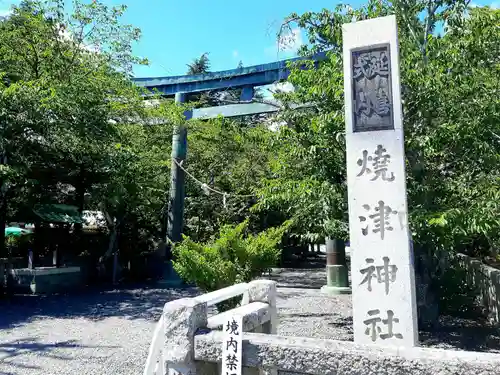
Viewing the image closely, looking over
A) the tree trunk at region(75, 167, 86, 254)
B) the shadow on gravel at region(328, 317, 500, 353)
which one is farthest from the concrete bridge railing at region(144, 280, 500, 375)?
the tree trunk at region(75, 167, 86, 254)

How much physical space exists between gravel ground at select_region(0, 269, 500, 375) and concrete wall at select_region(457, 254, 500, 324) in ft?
1.96

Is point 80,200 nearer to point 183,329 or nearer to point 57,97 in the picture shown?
point 57,97

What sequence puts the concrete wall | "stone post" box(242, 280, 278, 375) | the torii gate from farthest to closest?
the torii gate, the concrete wall, "stone post" box(242, 280, 278, 375)

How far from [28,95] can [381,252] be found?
8365 mm

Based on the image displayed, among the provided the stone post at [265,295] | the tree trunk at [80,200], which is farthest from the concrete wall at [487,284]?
the tree trunk at [80,200]

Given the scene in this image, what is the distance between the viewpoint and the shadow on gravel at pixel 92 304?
885 centimetres

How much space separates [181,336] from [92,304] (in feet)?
25.4

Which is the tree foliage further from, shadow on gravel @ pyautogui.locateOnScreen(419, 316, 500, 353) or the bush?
shadow on gravel @ pyautogui.locateOnScreen(419, 316, 500, 353)

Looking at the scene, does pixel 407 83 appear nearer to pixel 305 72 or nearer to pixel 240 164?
pixel 305 72

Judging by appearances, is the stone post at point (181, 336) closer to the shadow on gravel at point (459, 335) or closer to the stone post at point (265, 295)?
the stone post at point (265, 295)

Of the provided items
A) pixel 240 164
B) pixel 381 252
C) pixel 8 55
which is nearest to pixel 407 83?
pixel 381 252

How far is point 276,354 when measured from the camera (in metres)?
3.06

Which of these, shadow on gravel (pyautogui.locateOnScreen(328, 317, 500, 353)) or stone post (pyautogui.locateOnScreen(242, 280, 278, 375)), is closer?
stone post (pyautogui.locateOnScreen(242, 280, 278, 375))

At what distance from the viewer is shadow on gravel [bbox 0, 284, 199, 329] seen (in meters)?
8.85
